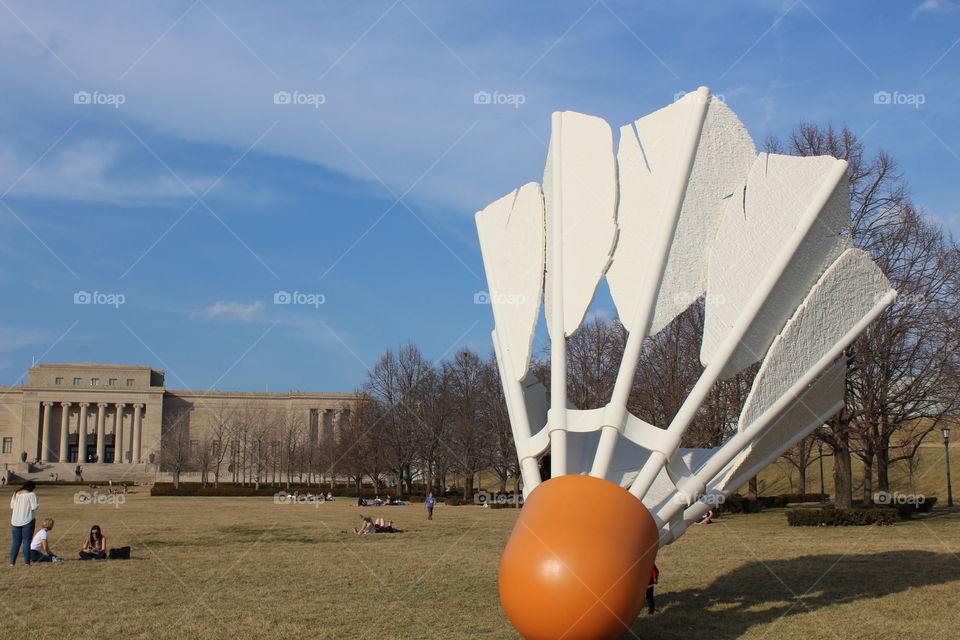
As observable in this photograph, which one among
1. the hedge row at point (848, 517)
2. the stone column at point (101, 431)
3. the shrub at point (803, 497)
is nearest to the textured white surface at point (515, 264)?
the hedge row at point (848, 517)

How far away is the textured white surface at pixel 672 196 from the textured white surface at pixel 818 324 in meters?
0.83

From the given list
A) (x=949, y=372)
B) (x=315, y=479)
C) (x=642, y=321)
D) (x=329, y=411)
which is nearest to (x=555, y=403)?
(x=642, y=321)

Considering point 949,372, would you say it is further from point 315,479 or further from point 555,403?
point 315,479

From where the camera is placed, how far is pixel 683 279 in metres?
7.16

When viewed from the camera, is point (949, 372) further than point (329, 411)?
No

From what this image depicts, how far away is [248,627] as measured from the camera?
7.97 meters

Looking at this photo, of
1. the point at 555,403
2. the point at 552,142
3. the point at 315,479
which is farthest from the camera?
the point at 315,479

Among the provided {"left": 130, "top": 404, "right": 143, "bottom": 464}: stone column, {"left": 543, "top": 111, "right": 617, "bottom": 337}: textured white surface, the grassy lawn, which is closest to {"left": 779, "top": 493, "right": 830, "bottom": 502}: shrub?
the grassy lawn

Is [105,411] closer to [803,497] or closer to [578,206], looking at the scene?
[803,497]

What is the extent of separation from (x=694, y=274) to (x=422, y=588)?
17.7 feet

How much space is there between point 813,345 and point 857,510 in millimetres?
14851

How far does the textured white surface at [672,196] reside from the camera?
280 inches

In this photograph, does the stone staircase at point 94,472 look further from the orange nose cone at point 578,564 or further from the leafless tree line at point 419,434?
the orange nose cone at point 578,564

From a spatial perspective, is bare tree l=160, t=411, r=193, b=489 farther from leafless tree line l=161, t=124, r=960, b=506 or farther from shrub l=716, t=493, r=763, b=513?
shrub l=716, t=493, r=763, b=513
